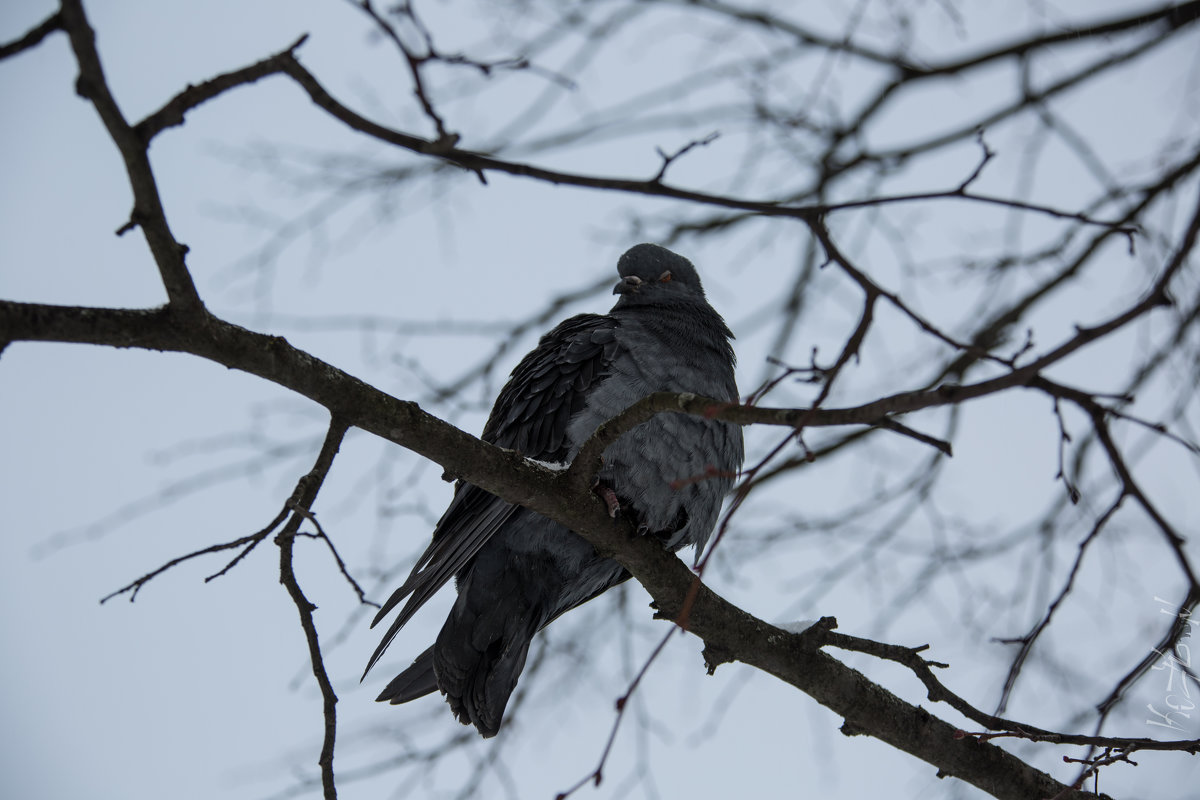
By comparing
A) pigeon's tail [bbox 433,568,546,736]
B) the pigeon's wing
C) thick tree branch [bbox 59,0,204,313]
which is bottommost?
pigeon's tail [bbox 433,568,546,736]

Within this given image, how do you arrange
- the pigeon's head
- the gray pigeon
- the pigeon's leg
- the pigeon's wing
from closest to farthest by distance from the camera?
the pigeon's leg
the pigeon's wing
the gray pigeon
the pigeon's head

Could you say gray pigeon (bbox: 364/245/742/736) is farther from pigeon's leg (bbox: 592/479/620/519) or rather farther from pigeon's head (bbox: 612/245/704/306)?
pigeon's head (bbox: 612/245/704/306)

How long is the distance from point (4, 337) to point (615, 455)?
2.08 meters

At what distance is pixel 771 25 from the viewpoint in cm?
508

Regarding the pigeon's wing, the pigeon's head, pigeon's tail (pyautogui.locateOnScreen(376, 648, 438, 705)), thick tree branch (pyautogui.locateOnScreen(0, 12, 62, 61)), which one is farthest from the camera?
the pigeon's head

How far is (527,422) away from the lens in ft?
12.4

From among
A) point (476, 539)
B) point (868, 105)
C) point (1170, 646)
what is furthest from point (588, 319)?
point (1170, 646)

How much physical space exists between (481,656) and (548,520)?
606 mm

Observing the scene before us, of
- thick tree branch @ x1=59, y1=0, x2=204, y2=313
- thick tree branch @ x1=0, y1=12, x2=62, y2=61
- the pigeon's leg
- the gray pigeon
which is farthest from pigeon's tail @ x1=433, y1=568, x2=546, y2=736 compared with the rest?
thick tree branch @ x1=0, y1=12, x2=62, y2=61

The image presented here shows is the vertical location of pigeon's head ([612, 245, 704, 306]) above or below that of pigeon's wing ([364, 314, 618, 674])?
above

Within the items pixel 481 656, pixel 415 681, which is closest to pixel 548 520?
pixel 481 656

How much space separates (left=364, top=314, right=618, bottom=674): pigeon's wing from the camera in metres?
3.33

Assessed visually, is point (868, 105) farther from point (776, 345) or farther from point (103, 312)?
point (103, 312)

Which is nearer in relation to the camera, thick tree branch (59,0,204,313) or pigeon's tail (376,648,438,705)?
thick tree branch (59,0,204,313)
